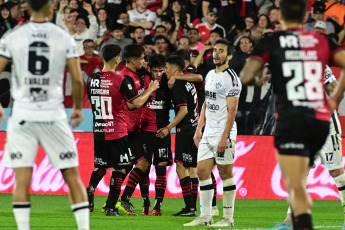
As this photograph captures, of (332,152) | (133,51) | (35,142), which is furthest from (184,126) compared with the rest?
(35,142)

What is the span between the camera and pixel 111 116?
35.4ft

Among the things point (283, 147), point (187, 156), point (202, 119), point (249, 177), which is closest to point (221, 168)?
point (202, 119)

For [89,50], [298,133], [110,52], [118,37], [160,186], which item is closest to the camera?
[298,133]

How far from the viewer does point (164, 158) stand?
444 inches

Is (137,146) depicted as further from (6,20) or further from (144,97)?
(6,20)

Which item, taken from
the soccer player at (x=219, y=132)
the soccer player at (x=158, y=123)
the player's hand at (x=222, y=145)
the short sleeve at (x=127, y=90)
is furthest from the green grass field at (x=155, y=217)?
the short sleeve at (x=127, y=90)

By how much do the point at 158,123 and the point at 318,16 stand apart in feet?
24.1

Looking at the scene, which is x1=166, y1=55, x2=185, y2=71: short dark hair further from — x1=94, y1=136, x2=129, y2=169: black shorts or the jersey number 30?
the jersey number 30

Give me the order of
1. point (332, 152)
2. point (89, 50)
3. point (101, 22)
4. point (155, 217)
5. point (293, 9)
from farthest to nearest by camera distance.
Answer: point (101, 22)
point (89, 50)
point (155, 217)
point (332, 152)
point (293, 9)

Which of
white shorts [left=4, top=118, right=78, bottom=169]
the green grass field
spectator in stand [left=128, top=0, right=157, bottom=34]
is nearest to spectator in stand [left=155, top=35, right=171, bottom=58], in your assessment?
spectator in stand [left=128, top=0, right=157, bottom=34]

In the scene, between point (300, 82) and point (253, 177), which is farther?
point (253, 177)

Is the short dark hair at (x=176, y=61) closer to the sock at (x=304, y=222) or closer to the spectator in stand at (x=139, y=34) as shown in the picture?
the sock at (x=304, y=222)

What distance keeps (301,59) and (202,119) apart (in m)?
3.90

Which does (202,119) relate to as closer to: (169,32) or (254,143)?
(254,143)
